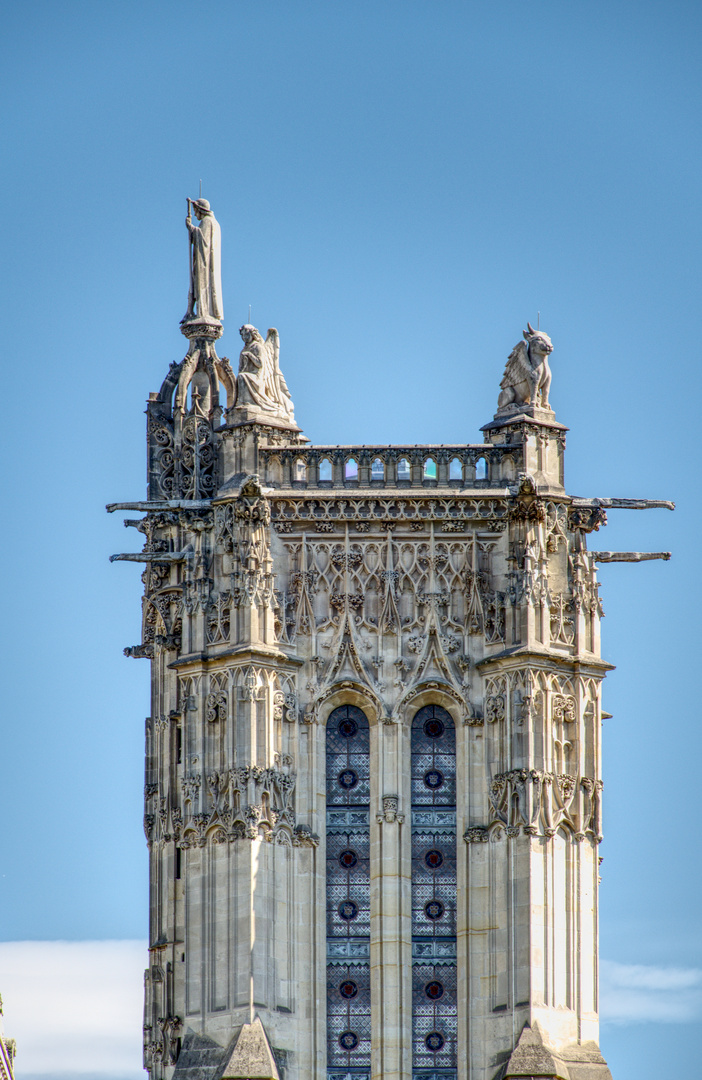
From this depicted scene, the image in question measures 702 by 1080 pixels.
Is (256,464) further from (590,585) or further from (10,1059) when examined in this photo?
(10,1059)

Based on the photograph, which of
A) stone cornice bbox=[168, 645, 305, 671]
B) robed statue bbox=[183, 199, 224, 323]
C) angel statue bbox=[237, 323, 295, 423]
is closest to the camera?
stone cornice bbox=[168, 645, 305, 671]

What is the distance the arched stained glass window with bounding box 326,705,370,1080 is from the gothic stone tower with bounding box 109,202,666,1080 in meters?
0.04

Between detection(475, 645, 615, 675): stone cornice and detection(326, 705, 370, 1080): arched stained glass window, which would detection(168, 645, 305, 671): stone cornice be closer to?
detection(326, 705, 370, 1080): arched stained glass window

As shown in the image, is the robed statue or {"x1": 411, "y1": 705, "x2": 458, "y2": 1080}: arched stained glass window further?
the robed statue

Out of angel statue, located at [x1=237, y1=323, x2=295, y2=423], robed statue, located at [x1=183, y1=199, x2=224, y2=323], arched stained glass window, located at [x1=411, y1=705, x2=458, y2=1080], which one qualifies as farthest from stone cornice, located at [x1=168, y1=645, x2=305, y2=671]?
robed statue, located at [x1=183, y1=199, x2=224, y2=323]

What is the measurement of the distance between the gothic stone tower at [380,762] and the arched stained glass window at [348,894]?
35mm

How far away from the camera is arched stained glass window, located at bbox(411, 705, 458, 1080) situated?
205 feet

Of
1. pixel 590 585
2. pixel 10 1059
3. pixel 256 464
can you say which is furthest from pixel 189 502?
pixel 10 1059

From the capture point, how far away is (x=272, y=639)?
63.2 metres

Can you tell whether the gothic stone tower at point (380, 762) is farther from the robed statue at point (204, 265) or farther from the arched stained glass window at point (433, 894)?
the robed statue at point (204, 265)

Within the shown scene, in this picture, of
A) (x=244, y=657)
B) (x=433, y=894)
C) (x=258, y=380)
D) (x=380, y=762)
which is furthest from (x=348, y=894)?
(x=258, y=380)

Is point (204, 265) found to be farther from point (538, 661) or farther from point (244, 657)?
point (538, 661)

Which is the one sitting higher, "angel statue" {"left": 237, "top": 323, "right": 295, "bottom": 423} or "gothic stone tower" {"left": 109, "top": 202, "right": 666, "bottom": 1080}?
"angel statue" {"left": 237, "top": 323, "right": 295, "bottom": 423}

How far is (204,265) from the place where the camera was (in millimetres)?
67125
